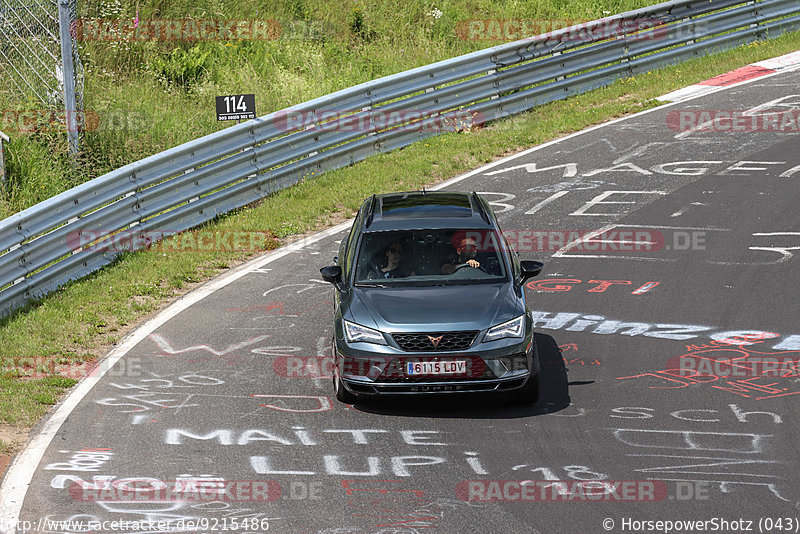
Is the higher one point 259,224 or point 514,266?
point 259,224

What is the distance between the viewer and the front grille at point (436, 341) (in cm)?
891

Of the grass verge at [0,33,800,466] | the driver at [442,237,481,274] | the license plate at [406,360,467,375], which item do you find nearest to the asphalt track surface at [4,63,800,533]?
the license plate at [406,360,467,375]

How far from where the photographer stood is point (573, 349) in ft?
34.3

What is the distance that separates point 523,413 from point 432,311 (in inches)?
47.4

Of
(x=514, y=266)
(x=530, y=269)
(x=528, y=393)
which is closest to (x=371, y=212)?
(x=514, y=266)

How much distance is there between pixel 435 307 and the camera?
9.18 metres

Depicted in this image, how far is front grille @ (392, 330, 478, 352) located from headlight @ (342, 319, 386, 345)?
0.18m

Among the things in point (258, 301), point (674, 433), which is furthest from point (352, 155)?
point (674, 433)

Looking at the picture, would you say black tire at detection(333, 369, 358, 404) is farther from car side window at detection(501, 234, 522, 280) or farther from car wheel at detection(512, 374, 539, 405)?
car side window at detection(501, 234, 522, 280)

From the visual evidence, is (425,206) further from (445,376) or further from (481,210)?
(445,376)

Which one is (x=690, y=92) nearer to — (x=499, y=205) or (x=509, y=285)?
(x=499, y=205)

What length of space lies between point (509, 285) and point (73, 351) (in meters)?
4.81

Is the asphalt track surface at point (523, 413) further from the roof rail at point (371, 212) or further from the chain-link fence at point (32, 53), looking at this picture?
the chain-link fence at point (32, 53)

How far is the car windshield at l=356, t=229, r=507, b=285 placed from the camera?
985cm
